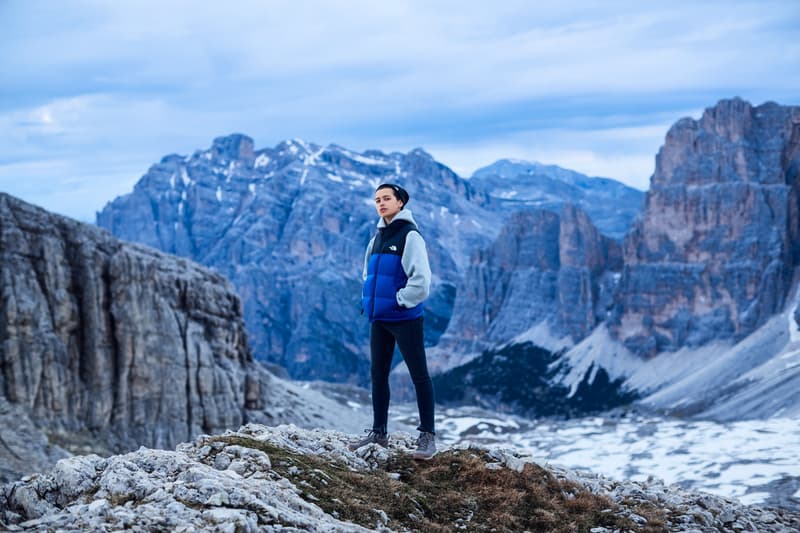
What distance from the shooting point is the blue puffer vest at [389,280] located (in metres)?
17.7

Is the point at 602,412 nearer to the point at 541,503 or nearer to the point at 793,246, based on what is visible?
the point at 793,246

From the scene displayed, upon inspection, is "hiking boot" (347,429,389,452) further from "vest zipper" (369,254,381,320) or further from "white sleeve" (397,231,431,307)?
"white sleeve" (397,231,431,307)

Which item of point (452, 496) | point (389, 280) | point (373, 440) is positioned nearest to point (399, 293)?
point (389, 280)

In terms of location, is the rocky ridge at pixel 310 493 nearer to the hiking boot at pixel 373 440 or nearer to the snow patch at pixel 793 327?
the hiking boot at pixel 373 440

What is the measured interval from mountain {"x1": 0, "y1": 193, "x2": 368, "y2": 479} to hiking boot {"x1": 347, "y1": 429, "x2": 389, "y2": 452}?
58814 millimetres

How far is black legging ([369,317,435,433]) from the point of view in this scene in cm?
1781

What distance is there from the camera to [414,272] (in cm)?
1750

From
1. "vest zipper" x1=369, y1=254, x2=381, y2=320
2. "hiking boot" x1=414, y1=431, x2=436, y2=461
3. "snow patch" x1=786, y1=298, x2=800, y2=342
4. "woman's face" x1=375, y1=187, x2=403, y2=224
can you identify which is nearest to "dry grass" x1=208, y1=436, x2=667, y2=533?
"hiking boot" x1=414, y1=431, x2=436, y2=461

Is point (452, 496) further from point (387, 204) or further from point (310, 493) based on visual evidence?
point (387, 204)

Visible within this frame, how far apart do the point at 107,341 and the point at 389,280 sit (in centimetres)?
7630

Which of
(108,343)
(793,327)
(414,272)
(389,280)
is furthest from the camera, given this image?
(793,327)

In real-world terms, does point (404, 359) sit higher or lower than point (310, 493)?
higher

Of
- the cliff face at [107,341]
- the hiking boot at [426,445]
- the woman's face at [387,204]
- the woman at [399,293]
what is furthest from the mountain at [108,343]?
the woman's face at [387,204]

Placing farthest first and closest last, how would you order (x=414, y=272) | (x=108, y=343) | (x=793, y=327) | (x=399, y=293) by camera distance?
1. (x=793, y=327)
2. (x=108, y=343)
3. (x=414, y=272)
4. (x=399, y=293)
